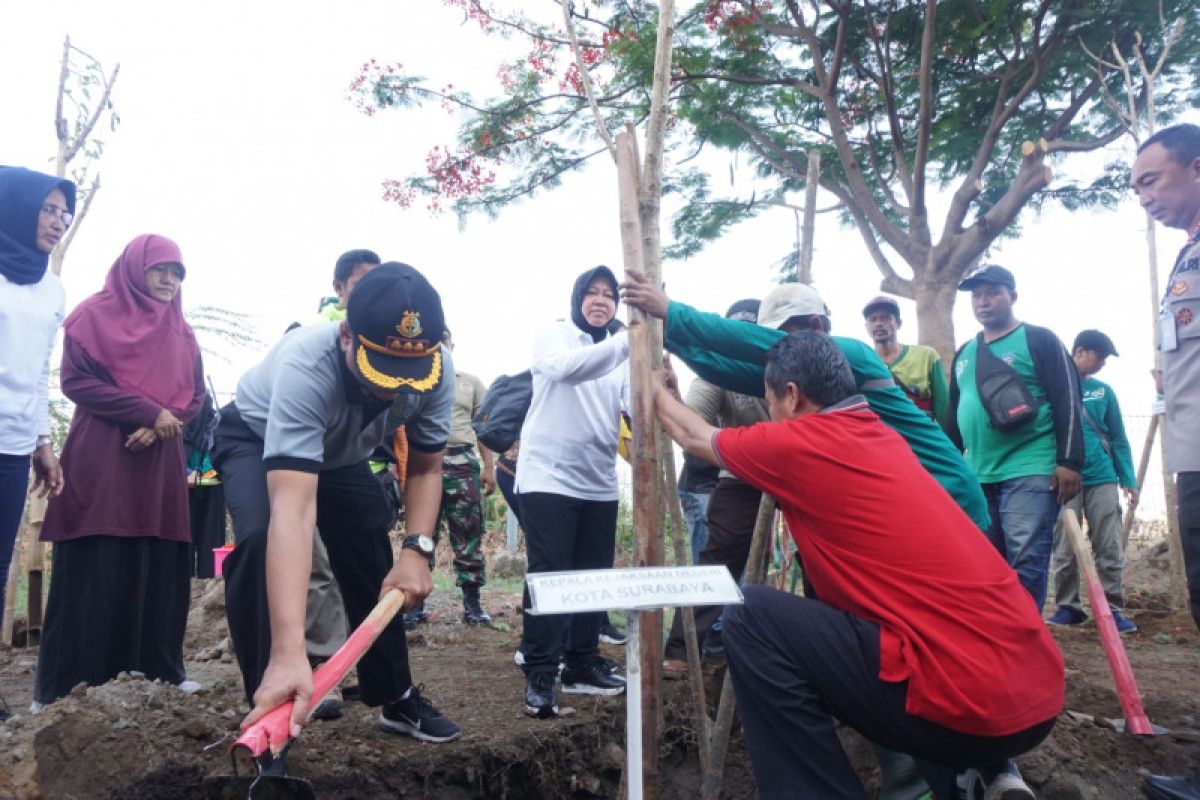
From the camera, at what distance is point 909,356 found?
190 inches

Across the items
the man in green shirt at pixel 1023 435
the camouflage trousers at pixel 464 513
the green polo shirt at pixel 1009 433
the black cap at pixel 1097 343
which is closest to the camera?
the man in green shirt at pixel 1023 435

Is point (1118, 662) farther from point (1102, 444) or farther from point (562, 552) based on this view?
point (1102, 444)

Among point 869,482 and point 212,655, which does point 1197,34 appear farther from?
point 212,655

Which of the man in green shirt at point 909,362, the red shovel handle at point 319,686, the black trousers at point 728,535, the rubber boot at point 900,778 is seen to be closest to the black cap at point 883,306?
the man in green shirt at point 909,362

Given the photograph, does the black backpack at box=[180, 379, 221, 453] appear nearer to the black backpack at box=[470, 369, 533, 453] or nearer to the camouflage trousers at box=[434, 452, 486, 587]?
the black backpack at box=[470, 369, 533, 453]

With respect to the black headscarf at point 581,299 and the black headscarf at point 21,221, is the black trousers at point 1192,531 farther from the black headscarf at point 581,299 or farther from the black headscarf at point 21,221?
the black headscarf at point 21,221

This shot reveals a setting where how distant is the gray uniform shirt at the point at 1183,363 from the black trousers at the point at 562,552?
1.97 m

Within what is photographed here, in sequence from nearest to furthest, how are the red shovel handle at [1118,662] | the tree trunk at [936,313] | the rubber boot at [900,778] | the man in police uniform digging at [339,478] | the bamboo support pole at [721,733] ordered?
the man in police uniform digging at [339,478] < the rubber boot at [900,778] < the bamboo support pole at [721,733] < the red shovel handle at [1118,662] < the tree trunk at [936,313]

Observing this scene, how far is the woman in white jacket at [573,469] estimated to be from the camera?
133 inches

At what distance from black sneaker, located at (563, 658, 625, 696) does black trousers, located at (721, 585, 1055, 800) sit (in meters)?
1.56

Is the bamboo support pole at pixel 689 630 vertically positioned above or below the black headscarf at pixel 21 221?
below

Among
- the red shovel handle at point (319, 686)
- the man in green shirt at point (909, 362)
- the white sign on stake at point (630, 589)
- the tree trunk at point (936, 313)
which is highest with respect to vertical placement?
the tree trunk at point (936, 313)

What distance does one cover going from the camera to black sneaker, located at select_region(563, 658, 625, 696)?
3.73 m

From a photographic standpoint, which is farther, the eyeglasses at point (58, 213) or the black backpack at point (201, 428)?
the black backpack at point (201, 428)
